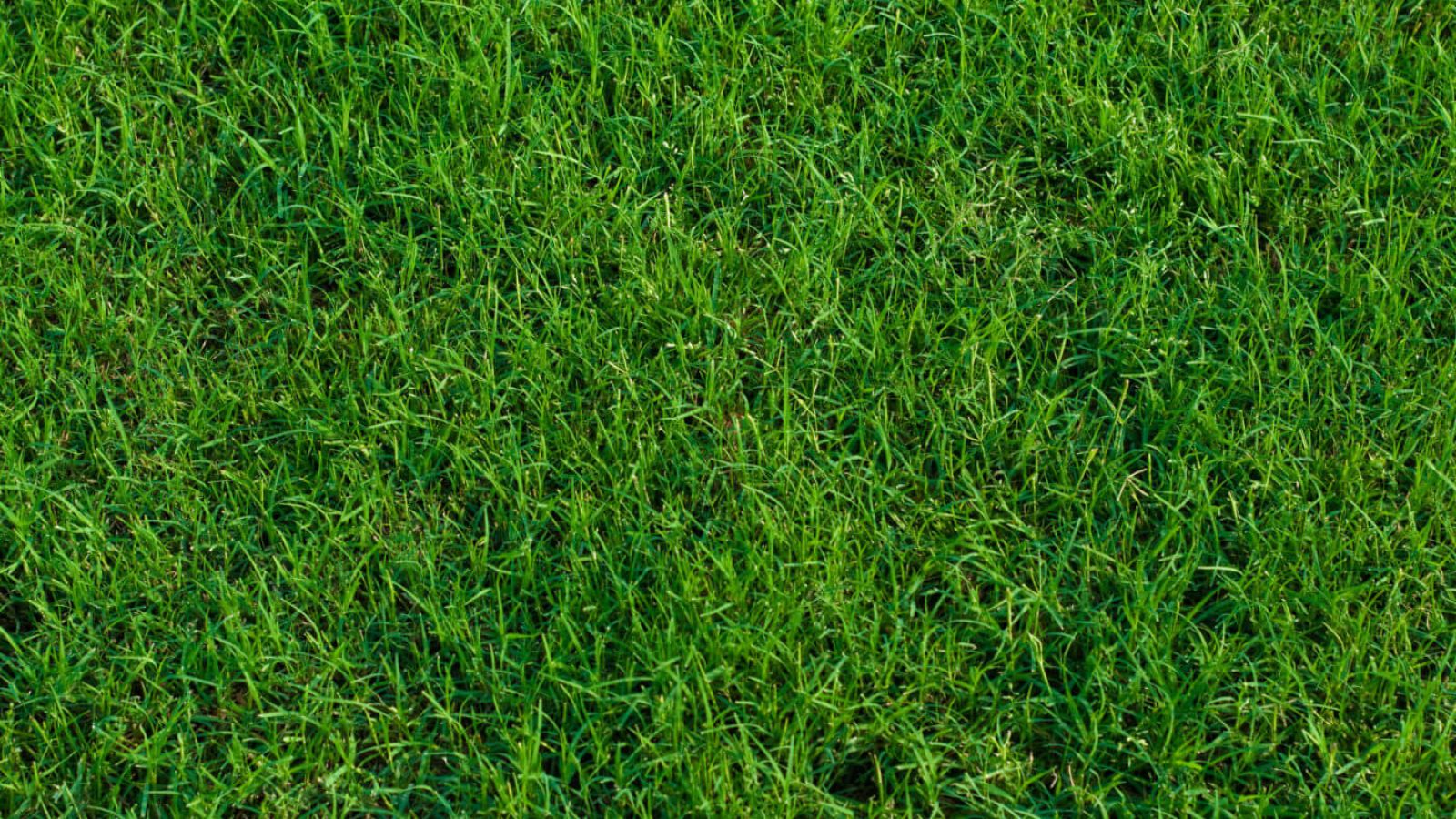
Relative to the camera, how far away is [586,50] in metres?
3.92

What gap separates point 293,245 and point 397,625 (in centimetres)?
99

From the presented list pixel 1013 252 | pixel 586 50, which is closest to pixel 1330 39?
pixel 1013 252

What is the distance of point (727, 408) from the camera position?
11.2 feet

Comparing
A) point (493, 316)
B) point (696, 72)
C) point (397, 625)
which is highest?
point (696, 72)

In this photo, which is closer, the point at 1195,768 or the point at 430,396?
the point at 1195,768

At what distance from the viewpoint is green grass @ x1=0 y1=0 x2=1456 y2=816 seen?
2.97 metres

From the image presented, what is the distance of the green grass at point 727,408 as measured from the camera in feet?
9.75

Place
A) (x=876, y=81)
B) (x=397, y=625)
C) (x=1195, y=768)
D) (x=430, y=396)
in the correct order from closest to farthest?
1. (x=1195, y=768)
2. (x=397, y=625)
3. (x=430, y=396)
4. (x=876, y=81)

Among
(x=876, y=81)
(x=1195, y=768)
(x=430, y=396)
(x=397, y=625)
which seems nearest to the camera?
(x=1195, y=768)

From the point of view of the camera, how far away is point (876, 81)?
3.90m

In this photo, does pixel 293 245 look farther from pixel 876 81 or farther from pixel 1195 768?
pixel 1195 768

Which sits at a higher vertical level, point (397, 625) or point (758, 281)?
point (758, 281)

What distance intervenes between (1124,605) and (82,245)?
231cm

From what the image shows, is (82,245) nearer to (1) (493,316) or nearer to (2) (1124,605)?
(1) (493,316)
